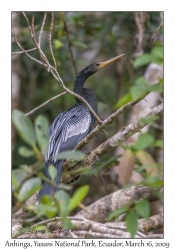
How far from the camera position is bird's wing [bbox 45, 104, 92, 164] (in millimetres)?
3057

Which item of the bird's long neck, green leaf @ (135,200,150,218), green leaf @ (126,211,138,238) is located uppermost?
the bird's long neck

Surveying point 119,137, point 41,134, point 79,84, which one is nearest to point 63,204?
point 41,134

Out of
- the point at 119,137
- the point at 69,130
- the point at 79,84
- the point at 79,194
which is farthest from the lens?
the point at 79,84

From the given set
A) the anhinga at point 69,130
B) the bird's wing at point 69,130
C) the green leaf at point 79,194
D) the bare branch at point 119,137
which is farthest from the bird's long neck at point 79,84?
the green leaf at point 79,194

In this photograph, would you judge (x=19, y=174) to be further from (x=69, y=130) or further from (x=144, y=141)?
(x=69, y=130)

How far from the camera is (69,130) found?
325cm

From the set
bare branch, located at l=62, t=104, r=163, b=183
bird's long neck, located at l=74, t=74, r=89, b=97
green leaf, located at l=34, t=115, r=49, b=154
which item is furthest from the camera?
bird's long neck, located at l=74, t=74, r=89, b=97

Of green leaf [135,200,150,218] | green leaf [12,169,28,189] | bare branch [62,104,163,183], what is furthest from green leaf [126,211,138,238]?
bare branch [62,104,163,183]

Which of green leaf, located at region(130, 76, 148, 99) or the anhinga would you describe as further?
the anhinga

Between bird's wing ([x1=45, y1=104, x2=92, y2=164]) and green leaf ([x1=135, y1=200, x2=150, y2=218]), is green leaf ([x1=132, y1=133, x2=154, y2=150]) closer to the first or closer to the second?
green leaf ([x1=135, y1=200, x2=150, y2=218])

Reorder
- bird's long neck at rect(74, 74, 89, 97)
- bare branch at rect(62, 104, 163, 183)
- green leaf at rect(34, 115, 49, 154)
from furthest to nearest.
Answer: bird's long neck at rect(74, 74, 89, 97) < bare branch at rect(62, 104, 163, 183) < green leaf at rect(34, 115, 49, 154)

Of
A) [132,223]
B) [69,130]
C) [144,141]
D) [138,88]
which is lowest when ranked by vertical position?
[132,223]

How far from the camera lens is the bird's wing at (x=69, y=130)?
120 inches

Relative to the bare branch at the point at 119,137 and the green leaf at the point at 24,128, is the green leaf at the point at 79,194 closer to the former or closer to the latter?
the green leaf at the point at 24,128
